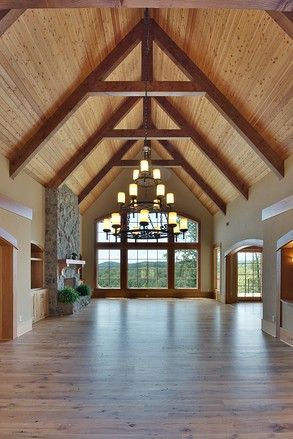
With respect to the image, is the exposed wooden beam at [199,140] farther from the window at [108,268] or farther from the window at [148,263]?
the window at [108,268]

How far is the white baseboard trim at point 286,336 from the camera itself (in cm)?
694

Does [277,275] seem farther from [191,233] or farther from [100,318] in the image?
[191,233]

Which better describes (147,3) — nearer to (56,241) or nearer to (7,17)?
(7,17)

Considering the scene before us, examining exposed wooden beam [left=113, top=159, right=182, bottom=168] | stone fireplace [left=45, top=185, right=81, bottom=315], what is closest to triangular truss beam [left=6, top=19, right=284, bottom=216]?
stone fireplace [left=45, top=185, right=81, bottom=315]

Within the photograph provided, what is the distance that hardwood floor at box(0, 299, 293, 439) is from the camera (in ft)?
11.7

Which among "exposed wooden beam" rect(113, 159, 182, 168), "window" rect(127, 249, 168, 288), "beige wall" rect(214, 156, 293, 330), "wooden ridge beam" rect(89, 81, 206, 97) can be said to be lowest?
"window" rect(127, 249, 168, 288)

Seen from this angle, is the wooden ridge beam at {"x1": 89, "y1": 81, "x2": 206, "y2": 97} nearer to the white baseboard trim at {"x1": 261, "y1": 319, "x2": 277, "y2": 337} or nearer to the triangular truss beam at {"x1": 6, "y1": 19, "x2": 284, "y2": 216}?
the triangular truss beam at {"x1": 6, "y1": 19, "x2": 284, "y2": 216}

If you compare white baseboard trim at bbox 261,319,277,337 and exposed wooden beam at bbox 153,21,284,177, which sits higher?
exposed wooden beam at bbox 153,21,284,177

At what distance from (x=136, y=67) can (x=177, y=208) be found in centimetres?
784

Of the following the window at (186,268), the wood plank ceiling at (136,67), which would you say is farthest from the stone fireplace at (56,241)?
the window at (186,268)

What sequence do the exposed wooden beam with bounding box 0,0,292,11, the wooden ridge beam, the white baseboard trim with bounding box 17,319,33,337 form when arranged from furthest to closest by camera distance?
the white baseboard trim with bounding box 17,319,33,337 < the wooden ridge beam < the exposed wooden beam with bounding box 0,0,292,11

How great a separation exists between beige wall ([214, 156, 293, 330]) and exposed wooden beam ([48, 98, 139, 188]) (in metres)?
3.96

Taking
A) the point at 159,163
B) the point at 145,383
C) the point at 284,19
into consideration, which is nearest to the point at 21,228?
the point at 145,383

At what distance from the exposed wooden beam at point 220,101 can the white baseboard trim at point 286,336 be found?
3.20 metres
